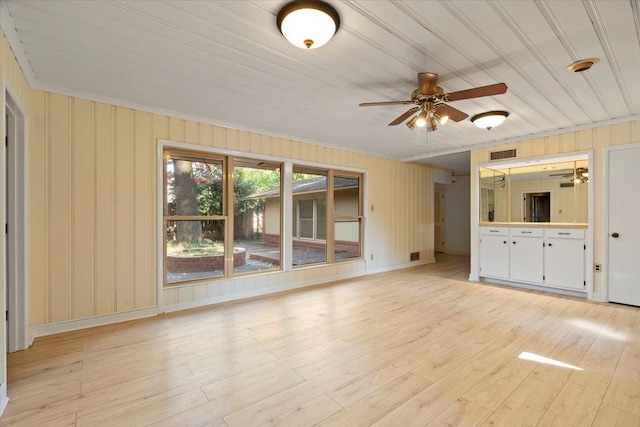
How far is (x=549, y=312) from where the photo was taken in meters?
3.68

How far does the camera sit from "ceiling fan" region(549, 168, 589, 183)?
4441 mm

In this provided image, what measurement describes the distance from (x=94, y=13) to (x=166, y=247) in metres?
2.61

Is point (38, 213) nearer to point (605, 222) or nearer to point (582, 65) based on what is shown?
point (582, 65)

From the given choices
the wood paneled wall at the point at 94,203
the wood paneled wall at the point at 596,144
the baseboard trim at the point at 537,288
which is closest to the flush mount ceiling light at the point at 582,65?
the wood paneled wall at the point at 596,144

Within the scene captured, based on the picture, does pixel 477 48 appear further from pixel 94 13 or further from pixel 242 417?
pixel 242 417

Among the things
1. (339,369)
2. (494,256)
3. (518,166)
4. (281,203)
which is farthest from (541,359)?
(518,166)

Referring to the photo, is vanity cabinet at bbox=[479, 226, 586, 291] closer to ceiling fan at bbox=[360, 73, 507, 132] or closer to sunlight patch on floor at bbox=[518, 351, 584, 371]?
sunlight patch on floor at bbox=[518, 351, 584, 371]

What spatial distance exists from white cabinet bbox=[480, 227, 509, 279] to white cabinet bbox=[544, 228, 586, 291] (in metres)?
0.57

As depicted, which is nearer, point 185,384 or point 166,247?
point 185,384

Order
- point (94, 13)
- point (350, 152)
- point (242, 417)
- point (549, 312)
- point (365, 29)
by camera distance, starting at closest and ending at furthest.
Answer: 1. point (242, 417)
2. point (94, 13)
3. point (365, 29)
4. point (549, 312)
5. point (350, 152)

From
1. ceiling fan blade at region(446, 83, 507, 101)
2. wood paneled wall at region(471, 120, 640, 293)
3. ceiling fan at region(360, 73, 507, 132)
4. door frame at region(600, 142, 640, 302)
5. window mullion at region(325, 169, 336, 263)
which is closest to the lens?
ceiling fan blade at region(446, 83, 507, 101)

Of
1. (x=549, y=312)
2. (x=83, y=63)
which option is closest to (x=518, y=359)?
(x=549, y=312)

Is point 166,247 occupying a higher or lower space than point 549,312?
higher

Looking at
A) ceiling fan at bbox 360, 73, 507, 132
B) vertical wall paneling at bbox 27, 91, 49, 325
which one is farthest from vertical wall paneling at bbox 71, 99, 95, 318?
ceiling fan at bbox 360, 73, 507, 132
